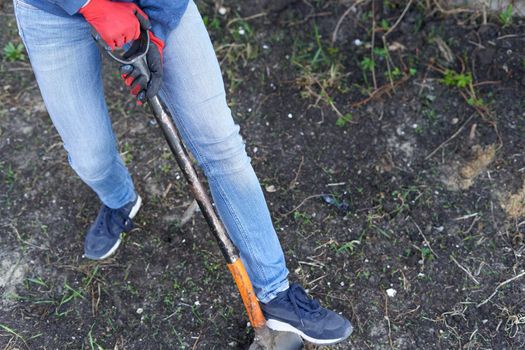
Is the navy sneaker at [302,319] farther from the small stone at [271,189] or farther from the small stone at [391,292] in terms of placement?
the small stone at [271,189]

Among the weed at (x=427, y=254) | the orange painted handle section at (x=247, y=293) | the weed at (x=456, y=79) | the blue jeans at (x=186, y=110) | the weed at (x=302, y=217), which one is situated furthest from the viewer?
the weed at (x=456, y=79)

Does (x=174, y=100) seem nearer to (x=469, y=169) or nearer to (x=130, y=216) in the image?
(x=130, y=216)

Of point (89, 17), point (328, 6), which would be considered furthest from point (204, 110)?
point (328, 6)

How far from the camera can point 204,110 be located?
1.69 m

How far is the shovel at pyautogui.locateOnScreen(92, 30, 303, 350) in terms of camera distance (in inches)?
63.9

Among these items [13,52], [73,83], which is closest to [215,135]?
[73,83]

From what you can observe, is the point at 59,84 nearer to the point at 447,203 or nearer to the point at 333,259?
the point at 333,259

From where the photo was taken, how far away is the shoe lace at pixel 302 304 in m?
2.01

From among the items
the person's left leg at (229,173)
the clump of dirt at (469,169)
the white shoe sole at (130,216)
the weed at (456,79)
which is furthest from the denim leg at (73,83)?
the weed at (456,79)

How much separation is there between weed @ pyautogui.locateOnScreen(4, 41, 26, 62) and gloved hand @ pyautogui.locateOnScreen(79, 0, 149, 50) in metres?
1.62

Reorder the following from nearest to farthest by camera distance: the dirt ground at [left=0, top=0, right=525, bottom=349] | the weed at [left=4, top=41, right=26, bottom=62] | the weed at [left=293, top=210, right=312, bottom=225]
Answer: the dirt ground at [left=0, top=0, right=525, bottom=349]
the weed at [left=293, top=210, right=312, bottom=225]
the weed at [left=4, top=41, right=26, bottom=62]

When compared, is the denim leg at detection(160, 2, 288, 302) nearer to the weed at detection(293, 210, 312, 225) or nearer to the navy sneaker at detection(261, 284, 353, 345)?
the navy sneaker at detection(261, 284, 353, 345)

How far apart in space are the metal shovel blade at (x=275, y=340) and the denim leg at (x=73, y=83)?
0.80 m

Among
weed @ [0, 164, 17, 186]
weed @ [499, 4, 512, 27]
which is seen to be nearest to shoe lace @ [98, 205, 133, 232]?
weed @ [0, 164, 17, 186]
